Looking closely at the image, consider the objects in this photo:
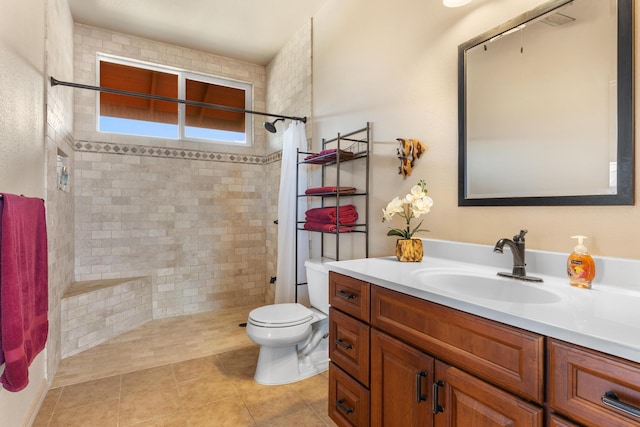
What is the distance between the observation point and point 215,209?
352 centimetres

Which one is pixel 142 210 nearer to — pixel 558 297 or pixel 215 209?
pixel 215 209

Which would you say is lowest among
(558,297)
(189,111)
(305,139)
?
(558,297)

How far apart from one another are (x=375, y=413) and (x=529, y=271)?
2.64ft

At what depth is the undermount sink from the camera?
1038mm

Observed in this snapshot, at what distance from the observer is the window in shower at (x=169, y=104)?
3166 mm

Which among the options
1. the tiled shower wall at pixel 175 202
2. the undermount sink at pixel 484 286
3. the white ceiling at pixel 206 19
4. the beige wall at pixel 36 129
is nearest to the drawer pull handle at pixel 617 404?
the undermount sink at pixel 484 286

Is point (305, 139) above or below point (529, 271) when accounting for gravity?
above

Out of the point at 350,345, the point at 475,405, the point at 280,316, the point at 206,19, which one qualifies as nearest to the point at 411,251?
the point at 350,345

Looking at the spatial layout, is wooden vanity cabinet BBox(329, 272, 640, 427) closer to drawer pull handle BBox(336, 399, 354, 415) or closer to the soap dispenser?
drawer pull handle BBox(336, 399, 354, 415)

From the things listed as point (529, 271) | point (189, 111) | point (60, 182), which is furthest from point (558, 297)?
point (189, 111)

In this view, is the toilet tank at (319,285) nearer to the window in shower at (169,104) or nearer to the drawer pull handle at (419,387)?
the drawer pull handle at (419,387)

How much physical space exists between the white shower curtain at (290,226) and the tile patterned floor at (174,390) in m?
0.58

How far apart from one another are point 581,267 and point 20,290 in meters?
1.86

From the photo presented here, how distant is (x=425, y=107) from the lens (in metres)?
1.70
